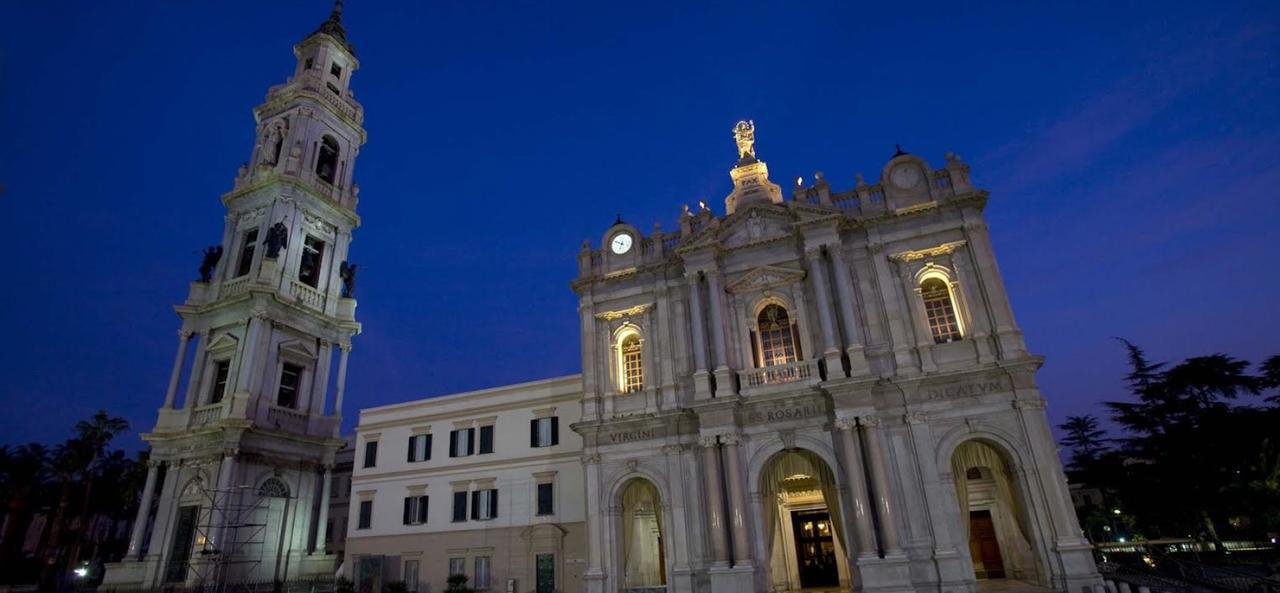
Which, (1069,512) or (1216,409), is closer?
(1069,512)

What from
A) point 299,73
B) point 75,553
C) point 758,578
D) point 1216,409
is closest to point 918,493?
point 758,578

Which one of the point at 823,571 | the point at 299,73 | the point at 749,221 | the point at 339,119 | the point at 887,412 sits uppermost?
the point at 299,73

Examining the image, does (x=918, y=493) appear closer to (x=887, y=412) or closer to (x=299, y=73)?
(x=887, y=412)

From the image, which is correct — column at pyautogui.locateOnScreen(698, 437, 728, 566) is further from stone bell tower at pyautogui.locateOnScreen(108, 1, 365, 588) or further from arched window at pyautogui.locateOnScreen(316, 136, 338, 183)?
arched window at pyautogui.locateOnScreen(316, 136, 338, 183)

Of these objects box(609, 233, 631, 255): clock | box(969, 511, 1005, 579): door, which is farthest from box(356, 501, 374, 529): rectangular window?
box(969, 511, 1005, 579): door

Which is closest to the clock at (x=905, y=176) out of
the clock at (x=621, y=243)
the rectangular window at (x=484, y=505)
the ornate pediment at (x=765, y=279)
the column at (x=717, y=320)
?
the ornate pediment at (x=765, y=279)

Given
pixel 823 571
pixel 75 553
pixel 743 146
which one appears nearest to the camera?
pixel 823 571

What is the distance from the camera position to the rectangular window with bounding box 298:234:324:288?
Answer: 102ft

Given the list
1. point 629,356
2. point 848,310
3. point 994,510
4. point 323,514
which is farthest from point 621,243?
point 323,514

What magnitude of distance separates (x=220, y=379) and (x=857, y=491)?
2724cm

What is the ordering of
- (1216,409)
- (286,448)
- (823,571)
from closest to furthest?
1. (823,571)
2. (286,448)
3. (1216,409)

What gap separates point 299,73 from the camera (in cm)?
3516

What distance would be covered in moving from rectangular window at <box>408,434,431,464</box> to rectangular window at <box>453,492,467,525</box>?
8.99 feet

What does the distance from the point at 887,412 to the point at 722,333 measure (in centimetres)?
615
